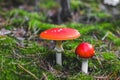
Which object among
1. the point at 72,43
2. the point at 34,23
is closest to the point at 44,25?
the point at 34,23

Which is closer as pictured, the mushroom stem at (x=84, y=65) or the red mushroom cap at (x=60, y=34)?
the red mushroom cap at (x=60, y=34)

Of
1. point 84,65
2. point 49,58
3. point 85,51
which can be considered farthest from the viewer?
point 49,58

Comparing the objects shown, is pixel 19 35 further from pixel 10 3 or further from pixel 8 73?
pixel 10 3

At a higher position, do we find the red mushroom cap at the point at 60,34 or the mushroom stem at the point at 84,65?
the red mushroom cap at the point at 60,34

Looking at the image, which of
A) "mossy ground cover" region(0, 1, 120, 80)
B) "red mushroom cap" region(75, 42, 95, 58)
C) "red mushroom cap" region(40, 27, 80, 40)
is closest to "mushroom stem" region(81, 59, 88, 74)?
"mossy ground cover" region(0, 1, 120, 80)

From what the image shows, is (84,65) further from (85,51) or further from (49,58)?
(49,58)

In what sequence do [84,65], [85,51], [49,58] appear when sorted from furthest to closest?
1. [49,58]
2. [84,65]
3. [85,51]

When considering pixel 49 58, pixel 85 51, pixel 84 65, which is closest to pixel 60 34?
pixel 85 51

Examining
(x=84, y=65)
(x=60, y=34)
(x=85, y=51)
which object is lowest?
(x=84, y=65)

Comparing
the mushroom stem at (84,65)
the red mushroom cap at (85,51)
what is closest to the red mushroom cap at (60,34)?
the red mushroom cap at (85,51)

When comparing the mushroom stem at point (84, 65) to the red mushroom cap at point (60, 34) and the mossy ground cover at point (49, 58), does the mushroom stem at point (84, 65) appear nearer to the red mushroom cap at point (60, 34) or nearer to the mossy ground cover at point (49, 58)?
the mossy ground cover at point (49, 58)

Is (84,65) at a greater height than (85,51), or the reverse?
(85,51)

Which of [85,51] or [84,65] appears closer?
[85,51]
